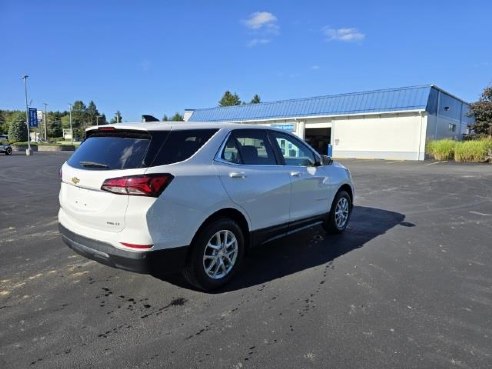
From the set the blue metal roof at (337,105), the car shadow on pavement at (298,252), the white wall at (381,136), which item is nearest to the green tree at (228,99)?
the blue metal roof at (337,105)

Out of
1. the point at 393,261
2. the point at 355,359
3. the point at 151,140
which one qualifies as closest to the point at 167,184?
the point at 151,140

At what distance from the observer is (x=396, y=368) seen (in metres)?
2.83

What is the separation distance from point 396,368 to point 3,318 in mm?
3359

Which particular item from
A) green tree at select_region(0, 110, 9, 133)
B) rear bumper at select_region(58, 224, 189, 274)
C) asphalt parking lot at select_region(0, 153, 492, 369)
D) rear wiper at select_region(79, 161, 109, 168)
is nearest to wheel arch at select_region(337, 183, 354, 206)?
asphalt parking lot at select_region(0, 153, 492, 369)

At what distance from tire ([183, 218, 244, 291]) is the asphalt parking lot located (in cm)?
16

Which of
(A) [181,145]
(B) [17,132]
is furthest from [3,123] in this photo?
(A) [181,145]

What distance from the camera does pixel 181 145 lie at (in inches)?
155

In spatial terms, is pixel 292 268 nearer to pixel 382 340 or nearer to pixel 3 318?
pixel 382 340

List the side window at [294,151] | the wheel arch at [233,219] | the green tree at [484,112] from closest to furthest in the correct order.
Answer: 1. the wheel arch at [233,219]
2. the side window at [294,151]
3. the green tree at [484,112]

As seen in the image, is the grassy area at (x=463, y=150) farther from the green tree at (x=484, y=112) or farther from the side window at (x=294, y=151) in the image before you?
the side window at (x=294, y=151)

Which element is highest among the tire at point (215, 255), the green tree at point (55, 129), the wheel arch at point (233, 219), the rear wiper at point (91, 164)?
the green tree at point (55, 129)

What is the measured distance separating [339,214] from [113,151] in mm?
3944

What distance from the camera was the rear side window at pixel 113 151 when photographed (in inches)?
146

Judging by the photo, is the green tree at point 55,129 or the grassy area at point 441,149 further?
the green tree at point 55,129
